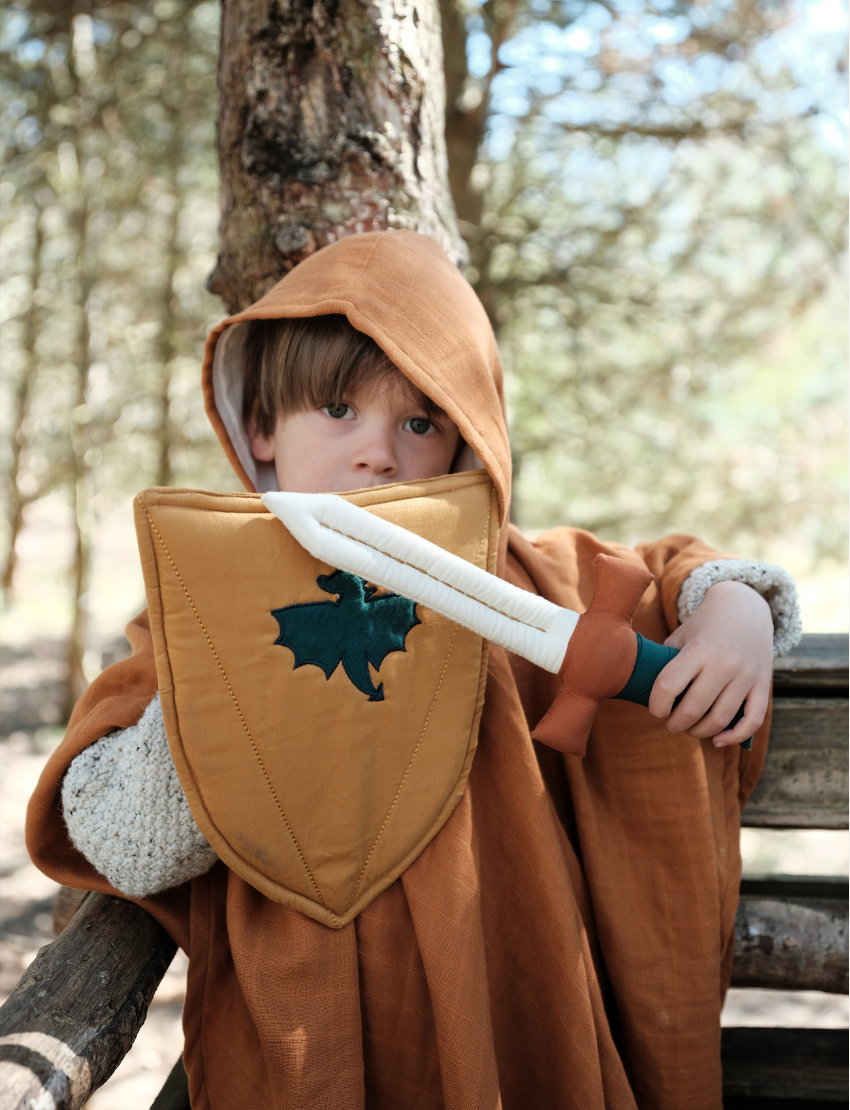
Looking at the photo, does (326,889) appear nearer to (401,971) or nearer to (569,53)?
(401,971)

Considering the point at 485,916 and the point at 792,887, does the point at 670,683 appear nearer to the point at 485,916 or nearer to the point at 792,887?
the point at 485,916

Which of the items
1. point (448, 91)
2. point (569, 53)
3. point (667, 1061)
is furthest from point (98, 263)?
point (667, 1061)

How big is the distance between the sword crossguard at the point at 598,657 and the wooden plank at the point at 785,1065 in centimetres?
108

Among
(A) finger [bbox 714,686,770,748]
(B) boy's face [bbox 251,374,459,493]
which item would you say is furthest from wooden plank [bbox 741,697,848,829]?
(B) boy's face [bbox 251,374,459,493]

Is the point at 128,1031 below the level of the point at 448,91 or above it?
below

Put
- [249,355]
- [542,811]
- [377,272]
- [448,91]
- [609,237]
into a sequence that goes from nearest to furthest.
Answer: [542,811]
[377,272]
[249,355]
[448,91]
[609,237]

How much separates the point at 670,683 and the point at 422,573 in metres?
0.35

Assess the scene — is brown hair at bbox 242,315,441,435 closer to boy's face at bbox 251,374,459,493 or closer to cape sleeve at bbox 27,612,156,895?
boy's face at bbox 251,374,459,493

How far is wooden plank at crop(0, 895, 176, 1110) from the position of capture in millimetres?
833

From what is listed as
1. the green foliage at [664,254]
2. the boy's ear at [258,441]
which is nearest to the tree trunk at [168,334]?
the green foliage at [664,254]

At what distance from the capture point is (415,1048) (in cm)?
108

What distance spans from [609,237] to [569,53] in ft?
3.05

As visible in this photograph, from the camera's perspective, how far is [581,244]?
4539 millimetres

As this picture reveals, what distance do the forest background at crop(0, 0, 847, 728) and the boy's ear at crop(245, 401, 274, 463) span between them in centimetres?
119
